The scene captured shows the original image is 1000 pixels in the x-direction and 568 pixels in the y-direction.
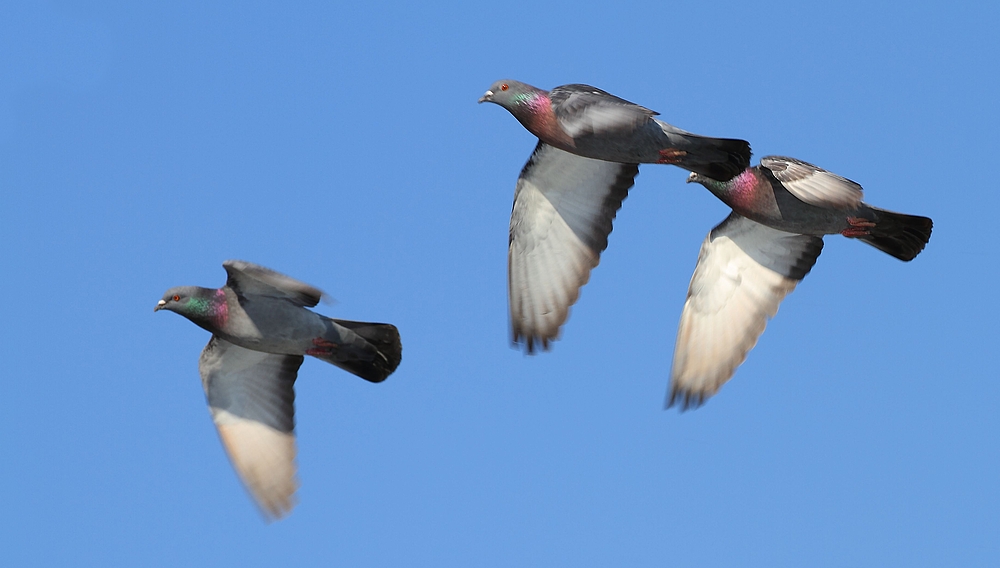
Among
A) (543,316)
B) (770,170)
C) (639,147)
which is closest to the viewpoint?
(639,147)

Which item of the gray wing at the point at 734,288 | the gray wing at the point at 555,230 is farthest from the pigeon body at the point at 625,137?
the gray wing at the point at 734,288

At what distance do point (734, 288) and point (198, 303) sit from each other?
277 inches

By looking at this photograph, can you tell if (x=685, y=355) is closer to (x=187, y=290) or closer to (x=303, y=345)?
(x=303, y=345)

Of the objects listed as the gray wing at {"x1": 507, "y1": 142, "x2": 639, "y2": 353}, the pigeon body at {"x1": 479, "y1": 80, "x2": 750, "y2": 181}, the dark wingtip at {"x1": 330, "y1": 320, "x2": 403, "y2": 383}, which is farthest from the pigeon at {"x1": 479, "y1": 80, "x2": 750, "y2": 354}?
the dark wingtip at {"x1": 330, "y1": 320, "x2": 403, "y2": 383}

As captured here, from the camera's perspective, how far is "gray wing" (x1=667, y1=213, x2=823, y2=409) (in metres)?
18.5

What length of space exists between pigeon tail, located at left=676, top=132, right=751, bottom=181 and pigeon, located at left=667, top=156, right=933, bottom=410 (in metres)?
1.33

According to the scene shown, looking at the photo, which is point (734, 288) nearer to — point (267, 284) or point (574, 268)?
point (574, 268)

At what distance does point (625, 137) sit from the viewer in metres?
15.5

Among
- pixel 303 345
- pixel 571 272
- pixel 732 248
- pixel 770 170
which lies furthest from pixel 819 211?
pixel 303 345

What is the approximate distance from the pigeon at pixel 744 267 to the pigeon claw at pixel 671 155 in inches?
59.2

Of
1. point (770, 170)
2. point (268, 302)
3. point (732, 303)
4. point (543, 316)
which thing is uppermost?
point (770, 170)

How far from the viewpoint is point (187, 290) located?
1614 centimetres

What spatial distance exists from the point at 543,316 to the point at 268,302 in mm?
3695

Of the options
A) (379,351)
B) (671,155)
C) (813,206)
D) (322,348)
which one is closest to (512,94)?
(671,155)
